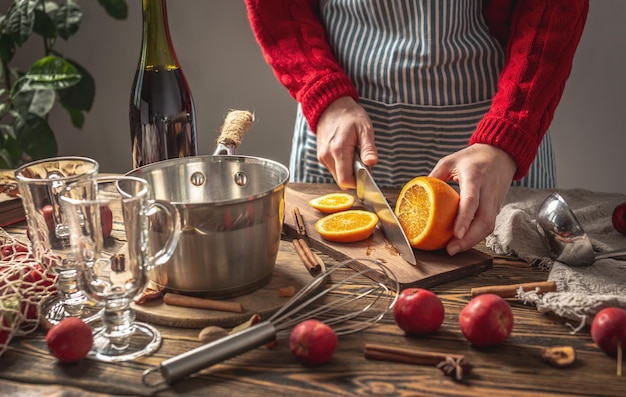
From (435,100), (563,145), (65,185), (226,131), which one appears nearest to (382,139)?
(435,100)

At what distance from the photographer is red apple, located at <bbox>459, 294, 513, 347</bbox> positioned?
2.68ft

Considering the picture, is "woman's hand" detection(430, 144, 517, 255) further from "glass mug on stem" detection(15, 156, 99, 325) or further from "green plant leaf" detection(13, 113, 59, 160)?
"green plant leaf" detection(13, 113, 59, 160)

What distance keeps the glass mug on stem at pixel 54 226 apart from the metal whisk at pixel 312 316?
0.23 meters

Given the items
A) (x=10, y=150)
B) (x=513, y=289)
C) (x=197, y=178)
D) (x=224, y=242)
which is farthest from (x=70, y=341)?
(x=10, y=150)

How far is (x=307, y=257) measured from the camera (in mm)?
1105

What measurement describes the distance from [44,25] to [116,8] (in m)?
0.30

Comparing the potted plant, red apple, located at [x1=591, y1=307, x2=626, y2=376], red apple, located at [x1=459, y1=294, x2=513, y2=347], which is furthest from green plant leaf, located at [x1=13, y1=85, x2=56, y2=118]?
red apple, located at [x1=591, y1=307, x2=626, y2=376]

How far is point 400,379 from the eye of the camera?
0.76 meters

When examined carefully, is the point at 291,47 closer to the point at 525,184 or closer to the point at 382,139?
the point at 382,139

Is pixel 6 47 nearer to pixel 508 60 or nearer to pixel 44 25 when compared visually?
pixel 44 25

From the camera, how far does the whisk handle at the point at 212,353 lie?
0.75 m

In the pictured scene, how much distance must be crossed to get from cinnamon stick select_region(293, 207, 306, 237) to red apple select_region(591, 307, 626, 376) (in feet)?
1.87

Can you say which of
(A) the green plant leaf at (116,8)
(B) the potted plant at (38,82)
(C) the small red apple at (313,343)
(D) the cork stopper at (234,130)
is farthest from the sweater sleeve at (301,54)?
(A) the green plant leaf at (116,8)

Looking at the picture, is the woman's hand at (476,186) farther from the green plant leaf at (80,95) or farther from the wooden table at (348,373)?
the green plant leaf at (80,95)
